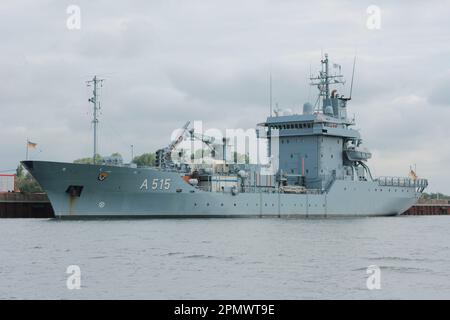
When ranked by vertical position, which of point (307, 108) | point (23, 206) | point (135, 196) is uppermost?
point (307, 108)

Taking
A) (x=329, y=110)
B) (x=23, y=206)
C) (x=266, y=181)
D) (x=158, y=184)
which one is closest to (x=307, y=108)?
(x=329, y=110)

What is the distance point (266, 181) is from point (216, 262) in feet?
103

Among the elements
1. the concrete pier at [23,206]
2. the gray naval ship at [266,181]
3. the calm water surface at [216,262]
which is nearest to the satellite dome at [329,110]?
the gray naval ship at [266,181]

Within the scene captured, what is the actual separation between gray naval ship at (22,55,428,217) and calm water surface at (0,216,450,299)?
5.40 m

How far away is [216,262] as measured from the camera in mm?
27703

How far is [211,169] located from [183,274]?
101 ft

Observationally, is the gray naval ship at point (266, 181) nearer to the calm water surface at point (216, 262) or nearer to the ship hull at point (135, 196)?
the ship hull at point (135, 196)

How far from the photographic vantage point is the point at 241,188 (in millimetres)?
56719

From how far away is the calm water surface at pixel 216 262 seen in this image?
71.7ft

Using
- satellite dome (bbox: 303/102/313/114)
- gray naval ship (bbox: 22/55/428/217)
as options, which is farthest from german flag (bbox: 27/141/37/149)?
satellite dome (bbox: 303/102/313/114)

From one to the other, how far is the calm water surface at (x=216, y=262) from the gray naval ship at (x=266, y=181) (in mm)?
5399

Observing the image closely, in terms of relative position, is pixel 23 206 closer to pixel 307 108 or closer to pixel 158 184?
pixel 158 184
